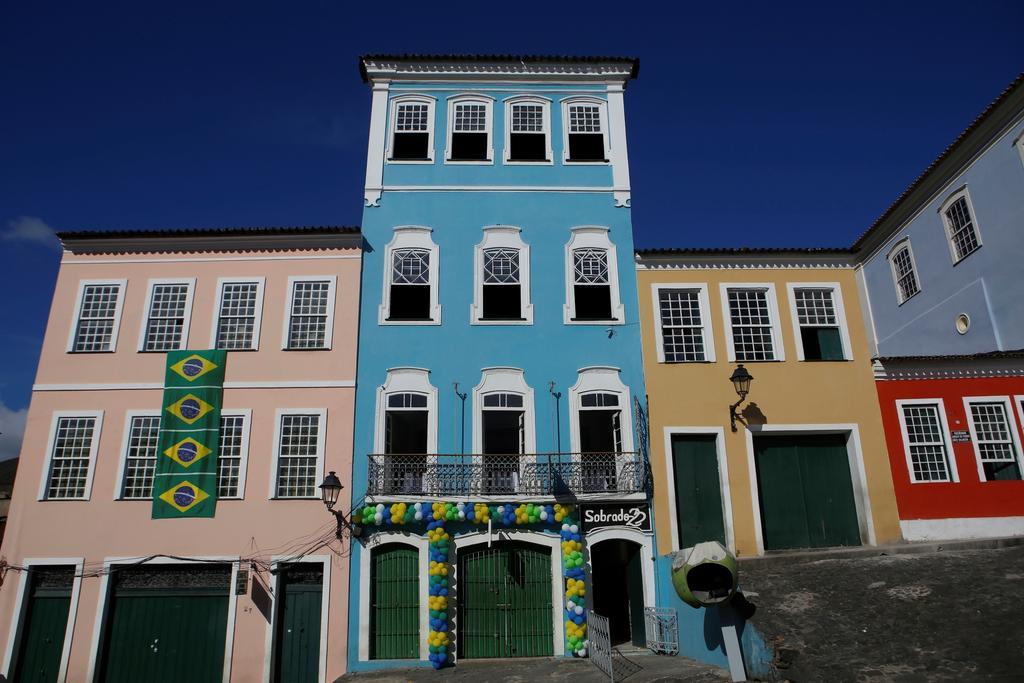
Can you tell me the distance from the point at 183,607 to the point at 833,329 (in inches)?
618

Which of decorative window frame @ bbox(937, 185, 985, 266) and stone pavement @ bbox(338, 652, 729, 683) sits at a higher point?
decorative window frame @ bbox(937, 185, 985, 266)

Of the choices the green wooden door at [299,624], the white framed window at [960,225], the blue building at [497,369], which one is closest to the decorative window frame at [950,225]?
the white framed window at [960,225]

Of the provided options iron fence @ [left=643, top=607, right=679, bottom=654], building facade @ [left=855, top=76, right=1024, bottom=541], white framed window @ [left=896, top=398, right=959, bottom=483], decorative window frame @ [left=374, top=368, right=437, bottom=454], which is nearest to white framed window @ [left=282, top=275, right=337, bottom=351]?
decorative window frame @ [left=374, top=368, right=437, bottom=454]

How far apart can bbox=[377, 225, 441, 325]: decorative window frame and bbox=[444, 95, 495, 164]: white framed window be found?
7.27 ft

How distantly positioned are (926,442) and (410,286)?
12.2 metres

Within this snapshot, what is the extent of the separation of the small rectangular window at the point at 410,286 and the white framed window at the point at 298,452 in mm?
3036

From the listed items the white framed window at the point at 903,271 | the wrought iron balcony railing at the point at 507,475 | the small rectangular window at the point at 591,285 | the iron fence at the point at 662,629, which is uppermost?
the white framed window at the point at 903,271

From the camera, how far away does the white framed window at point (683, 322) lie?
51.4 feet

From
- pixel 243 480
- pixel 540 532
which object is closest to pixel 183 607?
pixel 243 480

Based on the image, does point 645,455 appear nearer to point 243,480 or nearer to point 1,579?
point 243,480

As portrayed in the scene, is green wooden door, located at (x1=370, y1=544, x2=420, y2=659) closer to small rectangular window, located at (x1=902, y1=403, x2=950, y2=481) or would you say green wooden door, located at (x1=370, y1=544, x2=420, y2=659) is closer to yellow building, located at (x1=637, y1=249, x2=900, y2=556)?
yellow building, located at (x1=637, y1=249, x2=900, y2=556)

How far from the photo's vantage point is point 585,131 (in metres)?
17.8

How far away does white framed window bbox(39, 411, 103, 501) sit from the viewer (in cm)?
1463

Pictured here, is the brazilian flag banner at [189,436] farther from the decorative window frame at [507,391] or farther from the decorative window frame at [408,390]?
the decorative window frame at [507,391]
